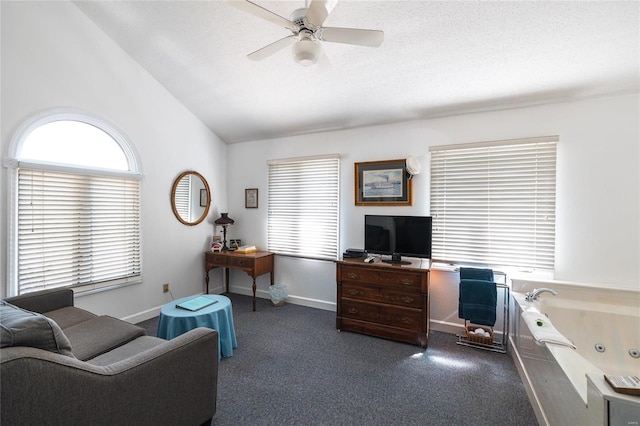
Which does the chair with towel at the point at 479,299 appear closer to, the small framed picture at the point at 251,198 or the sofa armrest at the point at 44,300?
the small framed picture at the point at 251,198

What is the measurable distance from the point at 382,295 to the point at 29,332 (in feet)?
8.51

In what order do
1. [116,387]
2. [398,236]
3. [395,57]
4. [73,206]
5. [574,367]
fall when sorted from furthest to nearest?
1. [398,236]
2. [73,206]
3. [395,57]
4. [574,367]
5. [116,387]

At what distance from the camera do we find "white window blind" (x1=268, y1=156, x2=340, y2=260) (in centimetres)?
376

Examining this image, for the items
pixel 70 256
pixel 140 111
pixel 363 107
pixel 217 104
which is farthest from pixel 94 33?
pixel 363 107

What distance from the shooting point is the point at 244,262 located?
379cm

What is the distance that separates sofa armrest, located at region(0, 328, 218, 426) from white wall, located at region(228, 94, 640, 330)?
2.38 m

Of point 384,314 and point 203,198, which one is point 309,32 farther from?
point 203,198

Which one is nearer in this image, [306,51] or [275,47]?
[306,51]

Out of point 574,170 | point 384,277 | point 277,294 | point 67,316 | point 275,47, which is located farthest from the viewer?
point 277,294

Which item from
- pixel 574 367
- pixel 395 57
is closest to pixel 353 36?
pixel 395 57

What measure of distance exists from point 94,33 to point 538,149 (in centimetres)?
468

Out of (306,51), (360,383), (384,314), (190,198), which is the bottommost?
(360,383)

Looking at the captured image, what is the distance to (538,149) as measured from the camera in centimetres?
279

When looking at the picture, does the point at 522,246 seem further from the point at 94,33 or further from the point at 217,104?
the point at 94,33
